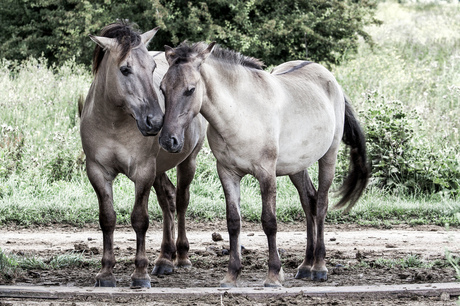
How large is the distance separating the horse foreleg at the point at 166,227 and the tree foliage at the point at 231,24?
7711 mm

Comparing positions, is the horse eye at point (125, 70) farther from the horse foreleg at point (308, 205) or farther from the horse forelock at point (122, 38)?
the horse foreleg at point (308, 205)

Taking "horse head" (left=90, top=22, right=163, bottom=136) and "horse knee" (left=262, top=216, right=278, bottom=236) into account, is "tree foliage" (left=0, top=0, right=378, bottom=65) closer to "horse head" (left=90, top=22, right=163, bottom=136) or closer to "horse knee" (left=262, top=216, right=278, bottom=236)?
"horse head" (left=90, top=22, right=163, bottom=136)

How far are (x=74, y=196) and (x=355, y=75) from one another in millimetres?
7117

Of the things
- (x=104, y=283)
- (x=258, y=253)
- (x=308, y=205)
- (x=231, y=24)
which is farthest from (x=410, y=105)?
(x=104, y=283)

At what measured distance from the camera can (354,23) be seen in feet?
49.5

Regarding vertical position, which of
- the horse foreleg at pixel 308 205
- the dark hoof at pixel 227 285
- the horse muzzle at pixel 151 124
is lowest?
the dark hoof at pixel 227 285

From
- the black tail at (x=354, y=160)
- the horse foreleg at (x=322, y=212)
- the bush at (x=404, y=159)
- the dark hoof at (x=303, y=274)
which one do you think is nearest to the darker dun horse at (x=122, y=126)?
the dark hoof at (x=303, y=274)

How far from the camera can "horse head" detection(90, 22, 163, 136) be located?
4762 millimetres

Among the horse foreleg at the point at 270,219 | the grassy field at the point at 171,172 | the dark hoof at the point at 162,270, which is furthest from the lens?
the grassy field at the point at 171,172

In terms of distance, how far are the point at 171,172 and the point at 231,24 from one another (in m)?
6.30

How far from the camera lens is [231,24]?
1497 centimetres

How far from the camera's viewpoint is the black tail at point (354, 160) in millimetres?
6449

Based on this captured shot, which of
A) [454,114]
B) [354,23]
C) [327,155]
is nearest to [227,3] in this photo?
[354,23]

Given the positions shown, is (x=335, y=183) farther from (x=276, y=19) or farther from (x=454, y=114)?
(x=276, y=19)
